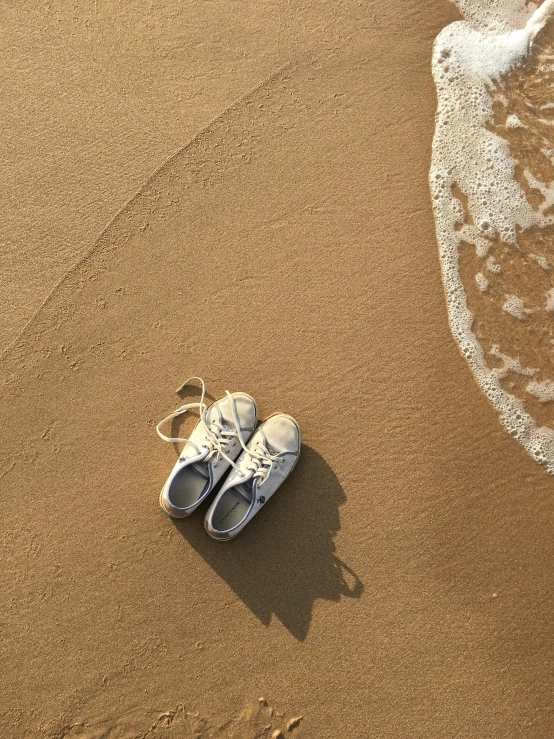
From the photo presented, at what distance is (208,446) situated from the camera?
2.66 metres

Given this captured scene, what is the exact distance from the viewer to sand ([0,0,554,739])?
256 cm

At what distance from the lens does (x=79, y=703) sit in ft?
8.32

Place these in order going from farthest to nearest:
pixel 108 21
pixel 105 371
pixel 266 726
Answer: pixel 108 21 < pixel 105 371 < pixel 266 726

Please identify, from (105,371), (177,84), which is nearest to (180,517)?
(105,371)

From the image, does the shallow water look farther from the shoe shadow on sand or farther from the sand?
the shoe shadow on sand

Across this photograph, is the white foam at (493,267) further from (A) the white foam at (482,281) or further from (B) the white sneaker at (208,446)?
(B) the white sneaker at (208,446)

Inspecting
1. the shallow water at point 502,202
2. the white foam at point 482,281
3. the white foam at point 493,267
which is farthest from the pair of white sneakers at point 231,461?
the white foam at point 493,267

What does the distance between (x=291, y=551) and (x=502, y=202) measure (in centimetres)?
221

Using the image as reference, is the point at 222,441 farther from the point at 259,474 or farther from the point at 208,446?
the point at 259,474

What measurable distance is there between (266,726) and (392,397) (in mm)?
1697

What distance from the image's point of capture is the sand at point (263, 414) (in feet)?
8.40

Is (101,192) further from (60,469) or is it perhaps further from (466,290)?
(466,290)

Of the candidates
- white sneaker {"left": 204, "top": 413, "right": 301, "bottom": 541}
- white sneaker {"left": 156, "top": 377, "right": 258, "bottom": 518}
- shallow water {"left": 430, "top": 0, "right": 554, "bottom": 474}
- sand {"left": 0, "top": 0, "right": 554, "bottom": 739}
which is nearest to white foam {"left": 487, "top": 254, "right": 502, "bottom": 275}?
shallow water {"left": 430, "top": 0, "right": 554, "bottom": 474}

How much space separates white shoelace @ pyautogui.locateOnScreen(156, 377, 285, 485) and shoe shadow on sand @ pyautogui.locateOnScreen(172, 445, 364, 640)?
16 cm
